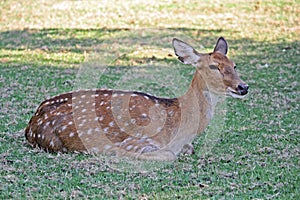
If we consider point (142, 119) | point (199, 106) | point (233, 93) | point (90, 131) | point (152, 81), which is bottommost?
point (152, 81)

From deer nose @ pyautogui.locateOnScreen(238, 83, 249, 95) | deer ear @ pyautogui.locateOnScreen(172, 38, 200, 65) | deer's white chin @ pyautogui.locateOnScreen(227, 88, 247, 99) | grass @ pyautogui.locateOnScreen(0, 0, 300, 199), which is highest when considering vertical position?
deer ear @ pyautogui.locateOnScreen(172, 38, 200, 65)

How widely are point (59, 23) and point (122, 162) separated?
27.1 feet

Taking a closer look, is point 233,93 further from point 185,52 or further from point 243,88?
point 185,52

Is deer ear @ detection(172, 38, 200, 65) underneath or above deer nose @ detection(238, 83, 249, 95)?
above

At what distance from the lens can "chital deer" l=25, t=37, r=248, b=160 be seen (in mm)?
6523

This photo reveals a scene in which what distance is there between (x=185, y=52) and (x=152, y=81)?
3.35 m

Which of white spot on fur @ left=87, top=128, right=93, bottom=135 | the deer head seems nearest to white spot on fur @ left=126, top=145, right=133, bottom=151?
white spot on fur @ left=87, top=128, right=93, bottom=135

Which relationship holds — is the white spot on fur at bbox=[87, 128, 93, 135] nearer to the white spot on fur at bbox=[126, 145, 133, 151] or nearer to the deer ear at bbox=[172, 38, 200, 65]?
the white spot on fur at bbox=[126, 145, 133, 151]

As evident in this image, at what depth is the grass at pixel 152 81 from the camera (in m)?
5.66

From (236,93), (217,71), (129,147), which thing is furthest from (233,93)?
(129,147)

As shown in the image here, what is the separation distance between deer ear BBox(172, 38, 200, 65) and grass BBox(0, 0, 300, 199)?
2.99 feet

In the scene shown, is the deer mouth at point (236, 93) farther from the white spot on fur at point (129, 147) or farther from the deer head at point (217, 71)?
the white spot on fur at point (129, 147)

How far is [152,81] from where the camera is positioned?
33.3 ft

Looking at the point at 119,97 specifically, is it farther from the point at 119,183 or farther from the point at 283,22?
the point at 283,22
